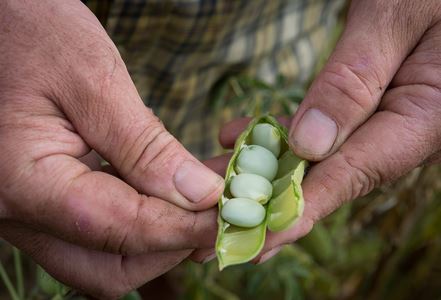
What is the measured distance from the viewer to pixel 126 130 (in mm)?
854

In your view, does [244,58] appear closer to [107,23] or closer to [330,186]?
[107,23]

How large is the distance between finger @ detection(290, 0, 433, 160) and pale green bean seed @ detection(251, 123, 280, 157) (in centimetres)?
5

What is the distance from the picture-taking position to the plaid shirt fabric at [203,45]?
1255mm

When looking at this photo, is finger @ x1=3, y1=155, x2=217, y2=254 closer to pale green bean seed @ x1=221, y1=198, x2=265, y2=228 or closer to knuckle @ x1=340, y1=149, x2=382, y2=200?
pale green bean seed @ x1=221, y1=198, x2=265, y2=228

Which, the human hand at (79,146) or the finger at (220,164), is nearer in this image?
the human hand at (79,146)

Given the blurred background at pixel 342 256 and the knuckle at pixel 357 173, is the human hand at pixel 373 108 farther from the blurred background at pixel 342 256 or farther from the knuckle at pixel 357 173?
the blurred background at pixel 342 256

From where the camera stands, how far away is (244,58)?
5.12ft

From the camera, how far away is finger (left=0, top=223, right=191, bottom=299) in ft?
3.08

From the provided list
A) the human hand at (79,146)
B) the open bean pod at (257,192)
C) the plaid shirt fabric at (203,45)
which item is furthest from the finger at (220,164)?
the plaid shirt fabric at (203,45)

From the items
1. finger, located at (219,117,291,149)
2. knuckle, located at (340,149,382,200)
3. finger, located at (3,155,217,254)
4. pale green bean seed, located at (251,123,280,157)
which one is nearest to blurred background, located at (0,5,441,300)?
finger, located at (219,117,291,149)

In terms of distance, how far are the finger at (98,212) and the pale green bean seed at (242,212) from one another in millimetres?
25

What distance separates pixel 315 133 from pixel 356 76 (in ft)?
0.35

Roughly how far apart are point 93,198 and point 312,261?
3.30ft

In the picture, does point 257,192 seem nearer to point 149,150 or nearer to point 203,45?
point 149,150
